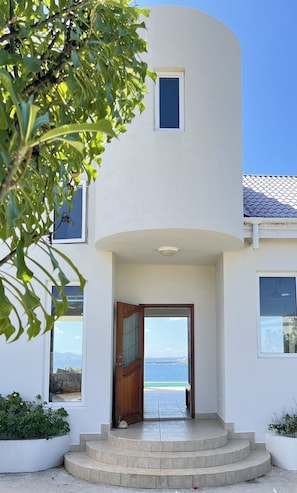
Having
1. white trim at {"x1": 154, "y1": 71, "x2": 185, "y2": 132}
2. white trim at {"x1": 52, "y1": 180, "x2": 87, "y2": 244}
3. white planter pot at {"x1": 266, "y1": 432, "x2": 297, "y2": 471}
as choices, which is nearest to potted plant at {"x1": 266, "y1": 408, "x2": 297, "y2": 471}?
white planter pot at {"x1": 266, "y1": 432, "x2": 297, "y2": 471}

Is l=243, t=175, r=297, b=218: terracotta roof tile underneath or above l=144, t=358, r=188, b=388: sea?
above

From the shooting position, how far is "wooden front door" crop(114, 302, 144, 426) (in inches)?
438

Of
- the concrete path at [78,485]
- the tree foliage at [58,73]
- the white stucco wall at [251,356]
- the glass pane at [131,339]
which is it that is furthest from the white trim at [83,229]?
the tree foliage at [58,73]

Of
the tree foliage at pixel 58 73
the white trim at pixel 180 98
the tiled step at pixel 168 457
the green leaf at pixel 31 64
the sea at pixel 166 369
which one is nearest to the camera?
the green leaf at pixel 31 64

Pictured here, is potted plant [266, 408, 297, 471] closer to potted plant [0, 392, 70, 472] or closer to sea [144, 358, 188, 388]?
potted plant [0, 392, 70, 472]

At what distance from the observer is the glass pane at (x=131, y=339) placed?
11.7 metres

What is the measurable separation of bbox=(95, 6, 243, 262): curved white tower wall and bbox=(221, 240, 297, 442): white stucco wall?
1131mm

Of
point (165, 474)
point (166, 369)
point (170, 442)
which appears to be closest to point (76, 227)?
point (170, 442)

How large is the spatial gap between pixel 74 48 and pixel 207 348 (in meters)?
9.94

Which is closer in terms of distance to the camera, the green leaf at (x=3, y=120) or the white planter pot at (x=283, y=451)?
the green leaf at (x=3, y=120)

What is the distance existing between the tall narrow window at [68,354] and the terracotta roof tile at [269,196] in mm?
4432

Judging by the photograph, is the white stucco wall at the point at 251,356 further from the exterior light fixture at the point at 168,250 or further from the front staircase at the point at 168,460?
the exterior light fixture at the point at 168,250

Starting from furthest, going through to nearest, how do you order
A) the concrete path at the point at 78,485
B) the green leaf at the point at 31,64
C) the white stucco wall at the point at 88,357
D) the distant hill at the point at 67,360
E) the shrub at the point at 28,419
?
the distant hill at the point at 67,360
the white stucco wall at the point at 88,357
the shrub at the point at 28,419
the concrete path at the point at 78,485
the green leaf at the point at 31,64

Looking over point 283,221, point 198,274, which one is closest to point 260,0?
point 283,221
